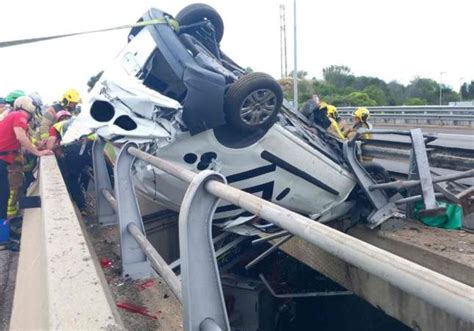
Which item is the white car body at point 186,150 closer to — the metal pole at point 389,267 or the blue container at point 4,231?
the blue container at point 4,231

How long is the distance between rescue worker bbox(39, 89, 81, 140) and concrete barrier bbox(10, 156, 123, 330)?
4.27 metres

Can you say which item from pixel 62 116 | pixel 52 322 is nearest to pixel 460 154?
pixel 52 322

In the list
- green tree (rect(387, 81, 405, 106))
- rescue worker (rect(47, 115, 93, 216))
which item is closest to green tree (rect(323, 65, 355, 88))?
green tree (rect(387, 81, 405, 106))

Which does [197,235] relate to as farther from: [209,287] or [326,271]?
[326,271]

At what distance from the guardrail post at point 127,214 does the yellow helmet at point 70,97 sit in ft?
15.6

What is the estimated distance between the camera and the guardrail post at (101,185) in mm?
4793

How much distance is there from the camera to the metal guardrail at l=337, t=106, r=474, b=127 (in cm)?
1541

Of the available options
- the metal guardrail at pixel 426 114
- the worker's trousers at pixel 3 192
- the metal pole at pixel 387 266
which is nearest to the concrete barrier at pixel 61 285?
the metal pole at pixel 387 266

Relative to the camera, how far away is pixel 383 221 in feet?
16.7

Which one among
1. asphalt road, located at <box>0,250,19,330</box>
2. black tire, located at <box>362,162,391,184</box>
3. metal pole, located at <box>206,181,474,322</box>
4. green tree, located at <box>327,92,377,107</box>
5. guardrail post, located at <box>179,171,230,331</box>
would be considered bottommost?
asphalt road, located at <box>0,250,19,330</box>

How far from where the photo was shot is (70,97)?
7613 mm

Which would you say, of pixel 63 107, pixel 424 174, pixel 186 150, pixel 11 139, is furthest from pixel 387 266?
pixel 63 107

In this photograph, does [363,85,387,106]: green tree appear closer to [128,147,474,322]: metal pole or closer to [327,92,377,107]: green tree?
[327,92,377,107]: green tree

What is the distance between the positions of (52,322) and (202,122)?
7.45ft
